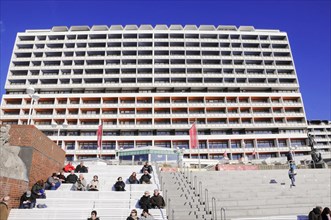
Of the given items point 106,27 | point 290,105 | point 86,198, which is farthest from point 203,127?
point 86,198

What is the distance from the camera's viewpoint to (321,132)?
105188 mm

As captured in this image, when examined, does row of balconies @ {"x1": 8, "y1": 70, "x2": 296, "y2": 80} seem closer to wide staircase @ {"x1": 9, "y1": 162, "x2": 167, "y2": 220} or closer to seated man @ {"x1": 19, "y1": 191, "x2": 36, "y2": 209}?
wide staircase @ {"x1": 9, "y1": 162, "x2": 167, "y2": 220}

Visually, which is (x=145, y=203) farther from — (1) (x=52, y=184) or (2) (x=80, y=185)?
(1) (x=52, y=184)

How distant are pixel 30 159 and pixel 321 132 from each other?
113178mm

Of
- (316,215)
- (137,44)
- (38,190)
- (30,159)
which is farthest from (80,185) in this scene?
(137,44)

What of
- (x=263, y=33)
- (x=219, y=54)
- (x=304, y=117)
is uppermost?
(x=263, y=33)

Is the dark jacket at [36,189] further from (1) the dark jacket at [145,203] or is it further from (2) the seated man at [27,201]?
(1) the dark jacket at [145,203]

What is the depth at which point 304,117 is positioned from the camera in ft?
197

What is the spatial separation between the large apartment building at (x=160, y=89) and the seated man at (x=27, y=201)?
44800mm

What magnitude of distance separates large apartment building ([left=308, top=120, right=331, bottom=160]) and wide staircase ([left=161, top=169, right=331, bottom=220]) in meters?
94.2

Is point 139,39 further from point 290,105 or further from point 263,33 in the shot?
point 290,105

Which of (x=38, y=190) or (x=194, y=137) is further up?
(x=194, y=137)

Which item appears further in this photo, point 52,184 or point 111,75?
point 111,75

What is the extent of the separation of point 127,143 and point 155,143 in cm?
569
